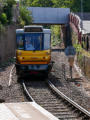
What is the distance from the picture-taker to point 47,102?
1728 cm

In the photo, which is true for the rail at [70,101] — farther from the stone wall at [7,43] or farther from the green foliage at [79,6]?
the green foliage at [79,6]

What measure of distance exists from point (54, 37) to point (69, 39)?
21442 millimetres

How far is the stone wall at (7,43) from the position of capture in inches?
1525

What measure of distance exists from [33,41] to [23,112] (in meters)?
11.5

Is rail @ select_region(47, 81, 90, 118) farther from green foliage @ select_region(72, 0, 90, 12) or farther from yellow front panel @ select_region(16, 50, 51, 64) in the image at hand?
green foliage @ select_region(72, 0, 90, 12)

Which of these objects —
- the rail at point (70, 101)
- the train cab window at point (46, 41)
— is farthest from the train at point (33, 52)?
the rail at point (70, 101)

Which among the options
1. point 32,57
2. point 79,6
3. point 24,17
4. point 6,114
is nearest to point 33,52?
point 32,57

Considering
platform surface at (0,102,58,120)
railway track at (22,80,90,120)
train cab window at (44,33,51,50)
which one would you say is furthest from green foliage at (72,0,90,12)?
platform surface at (0,102,58,120)

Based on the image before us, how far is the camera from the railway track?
14.4 m

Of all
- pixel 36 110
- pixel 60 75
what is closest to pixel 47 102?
pixel 36 110

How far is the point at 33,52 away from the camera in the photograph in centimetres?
2394

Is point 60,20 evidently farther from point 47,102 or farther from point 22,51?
point 47,102

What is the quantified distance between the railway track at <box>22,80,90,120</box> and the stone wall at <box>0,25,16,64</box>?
1515cm

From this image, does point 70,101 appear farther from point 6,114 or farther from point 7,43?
point 7,43
